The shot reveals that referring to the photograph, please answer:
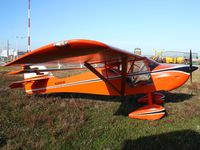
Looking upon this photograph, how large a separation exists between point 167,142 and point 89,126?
174 cm

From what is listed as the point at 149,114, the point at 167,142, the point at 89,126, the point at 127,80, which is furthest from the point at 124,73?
the point at 167,142

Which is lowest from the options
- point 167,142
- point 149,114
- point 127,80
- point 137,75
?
point 167,142

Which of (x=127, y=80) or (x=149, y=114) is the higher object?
(x=127, y=80)

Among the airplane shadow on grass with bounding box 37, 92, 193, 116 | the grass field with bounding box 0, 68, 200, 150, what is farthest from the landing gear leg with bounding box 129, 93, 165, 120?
the airplane shadow on grass with bounding box 37, 92, 193, 116

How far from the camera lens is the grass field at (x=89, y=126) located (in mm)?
3539

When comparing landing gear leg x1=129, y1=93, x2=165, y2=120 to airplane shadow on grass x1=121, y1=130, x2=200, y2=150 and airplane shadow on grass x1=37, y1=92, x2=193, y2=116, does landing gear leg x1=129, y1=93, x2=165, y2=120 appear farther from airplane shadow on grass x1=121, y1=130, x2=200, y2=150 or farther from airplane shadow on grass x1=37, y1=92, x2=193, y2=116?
airplane shadow on grass x1=121, y1=130, x2=200, y2=150

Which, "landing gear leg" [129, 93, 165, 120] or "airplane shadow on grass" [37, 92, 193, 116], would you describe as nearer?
"landing gear leg" [129, 93, 165, 120]

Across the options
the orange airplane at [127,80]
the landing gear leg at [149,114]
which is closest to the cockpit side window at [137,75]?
the orange airplane at [127,80]

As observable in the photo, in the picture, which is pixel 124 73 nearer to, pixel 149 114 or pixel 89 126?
pixel 149 114

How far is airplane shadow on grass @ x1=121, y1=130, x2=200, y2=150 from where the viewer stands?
11.3ft

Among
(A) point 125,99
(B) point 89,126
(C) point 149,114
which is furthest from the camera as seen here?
(A) point 125,99

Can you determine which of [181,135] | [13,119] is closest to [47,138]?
[13,119]

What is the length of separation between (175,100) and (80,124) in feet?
13.9

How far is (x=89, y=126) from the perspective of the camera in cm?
441
